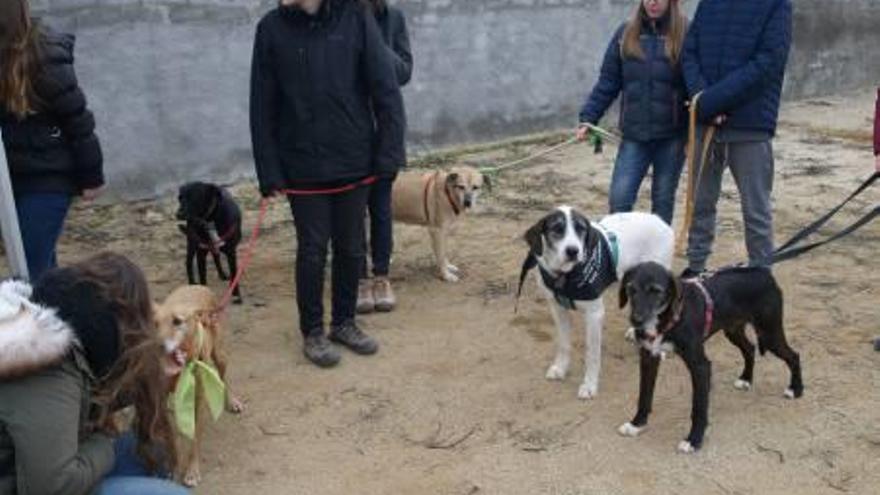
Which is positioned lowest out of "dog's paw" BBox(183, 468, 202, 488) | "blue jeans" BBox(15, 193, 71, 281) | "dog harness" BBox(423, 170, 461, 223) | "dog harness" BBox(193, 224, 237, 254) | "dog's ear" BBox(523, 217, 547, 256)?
"dog's paw" BBox(183, 468, 202, 488)

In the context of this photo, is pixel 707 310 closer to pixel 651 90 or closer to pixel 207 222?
pixel 651 90

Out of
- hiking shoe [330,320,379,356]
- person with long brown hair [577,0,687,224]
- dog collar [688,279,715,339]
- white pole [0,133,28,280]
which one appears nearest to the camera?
white pole [0,133,28,280]

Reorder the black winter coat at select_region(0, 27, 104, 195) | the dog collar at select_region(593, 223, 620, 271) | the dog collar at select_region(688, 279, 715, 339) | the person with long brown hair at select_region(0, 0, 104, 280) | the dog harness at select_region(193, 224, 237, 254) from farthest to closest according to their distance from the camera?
the dog harness at select_region(193, 224, 237, 254)
the dog collar at select_region(593, 223, 620, 271)
the dog collar at select_region(688, 279, 715, 339)
the black winter coat at select_region(0, 27, 104, 195)
the person with long brown hair at select_region(0, 0, 104, 280)

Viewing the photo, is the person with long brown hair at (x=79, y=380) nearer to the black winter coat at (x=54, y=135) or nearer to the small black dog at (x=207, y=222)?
the black winter coat at (x=54, y=135)

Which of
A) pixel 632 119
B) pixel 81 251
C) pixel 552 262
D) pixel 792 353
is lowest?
pixel 81 251

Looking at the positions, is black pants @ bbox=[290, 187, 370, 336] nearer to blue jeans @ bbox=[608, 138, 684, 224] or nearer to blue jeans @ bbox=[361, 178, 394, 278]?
blue jeans @ bbox=[361, 178, 394, 278]

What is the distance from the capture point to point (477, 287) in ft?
19.4

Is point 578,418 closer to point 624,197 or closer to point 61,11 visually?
point 624,197

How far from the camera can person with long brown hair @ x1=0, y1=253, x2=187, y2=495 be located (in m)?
2.26

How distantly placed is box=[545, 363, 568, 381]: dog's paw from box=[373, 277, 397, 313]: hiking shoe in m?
1.28

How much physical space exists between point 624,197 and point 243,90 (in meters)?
4.35

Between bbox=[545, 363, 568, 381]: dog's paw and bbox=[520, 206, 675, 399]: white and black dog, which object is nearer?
bbox=[520, 206, 675, 399]: white and black dog

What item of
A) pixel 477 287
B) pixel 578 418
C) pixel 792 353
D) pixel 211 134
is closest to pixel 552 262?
pixel 578 418

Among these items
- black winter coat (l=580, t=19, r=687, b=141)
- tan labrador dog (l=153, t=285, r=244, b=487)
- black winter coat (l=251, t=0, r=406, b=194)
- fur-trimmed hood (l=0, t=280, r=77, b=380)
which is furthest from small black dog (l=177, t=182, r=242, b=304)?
fur-trimmed hood (l=0, t=280, r=77, b=380)
